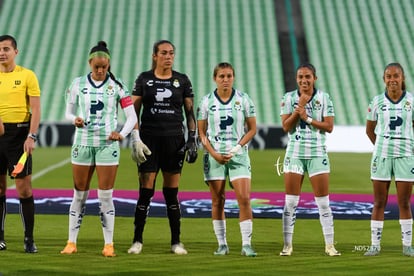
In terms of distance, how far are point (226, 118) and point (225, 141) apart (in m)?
0.24

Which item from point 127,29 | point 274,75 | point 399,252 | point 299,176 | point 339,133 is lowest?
point 399,252

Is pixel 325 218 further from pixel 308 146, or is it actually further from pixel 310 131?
pixel 310 131

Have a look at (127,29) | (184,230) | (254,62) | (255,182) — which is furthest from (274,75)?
(184,230)

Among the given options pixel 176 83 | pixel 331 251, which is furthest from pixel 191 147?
pixel 331 251

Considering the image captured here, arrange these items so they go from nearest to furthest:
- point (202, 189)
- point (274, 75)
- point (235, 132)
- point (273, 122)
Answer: point (235, 132) < point (202, 189) < point (273, 122) < point (274, 75)

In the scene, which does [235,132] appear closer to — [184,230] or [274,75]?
[184,230]

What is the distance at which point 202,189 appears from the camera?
16797mm

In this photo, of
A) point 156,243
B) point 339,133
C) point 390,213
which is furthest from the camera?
point 339,133

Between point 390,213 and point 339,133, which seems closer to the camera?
point 390,213

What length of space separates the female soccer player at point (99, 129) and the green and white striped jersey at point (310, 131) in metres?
1.69

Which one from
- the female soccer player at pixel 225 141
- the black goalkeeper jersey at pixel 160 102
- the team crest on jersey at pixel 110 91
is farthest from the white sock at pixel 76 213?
the female soccer player at pixel 225 141

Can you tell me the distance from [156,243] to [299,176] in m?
1.85

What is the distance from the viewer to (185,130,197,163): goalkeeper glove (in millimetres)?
9500

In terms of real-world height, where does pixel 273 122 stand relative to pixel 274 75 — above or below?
below
